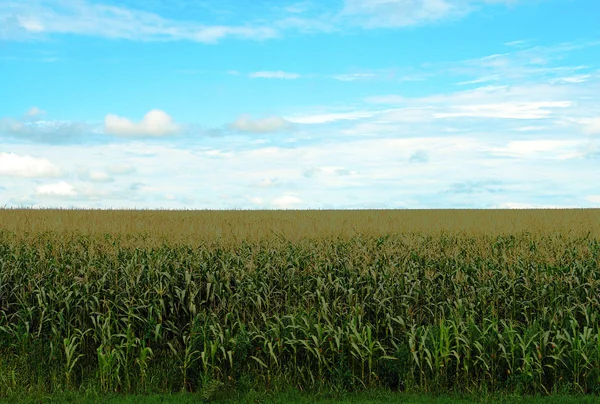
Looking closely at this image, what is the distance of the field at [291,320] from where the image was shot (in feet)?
31.0

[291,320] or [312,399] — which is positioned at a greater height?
[291,320]

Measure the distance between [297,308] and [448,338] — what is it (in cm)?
302

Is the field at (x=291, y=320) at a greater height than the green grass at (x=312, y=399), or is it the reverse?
the field at (x=291, y=320)

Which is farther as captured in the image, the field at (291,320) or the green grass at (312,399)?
the field at (291,320)

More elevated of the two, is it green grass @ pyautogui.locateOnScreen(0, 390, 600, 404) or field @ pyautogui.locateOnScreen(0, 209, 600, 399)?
field @ pyautogui.locateOnScreen(0, 209, 600, 399)

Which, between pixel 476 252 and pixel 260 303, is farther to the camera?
pixel 476 252

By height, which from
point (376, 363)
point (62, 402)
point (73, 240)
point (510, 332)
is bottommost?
point (62, 402)

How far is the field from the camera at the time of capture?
9.45 m

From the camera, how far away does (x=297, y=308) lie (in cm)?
1090

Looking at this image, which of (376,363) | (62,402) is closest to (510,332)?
(376,363)

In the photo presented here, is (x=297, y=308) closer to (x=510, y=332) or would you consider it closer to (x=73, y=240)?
(x=510, y=332)

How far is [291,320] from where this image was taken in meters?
10.4

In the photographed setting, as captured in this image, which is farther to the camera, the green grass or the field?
the field

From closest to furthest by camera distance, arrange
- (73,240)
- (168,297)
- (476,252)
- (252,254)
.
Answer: (168,297) < (252,254) < (476,252) < (73,240)
